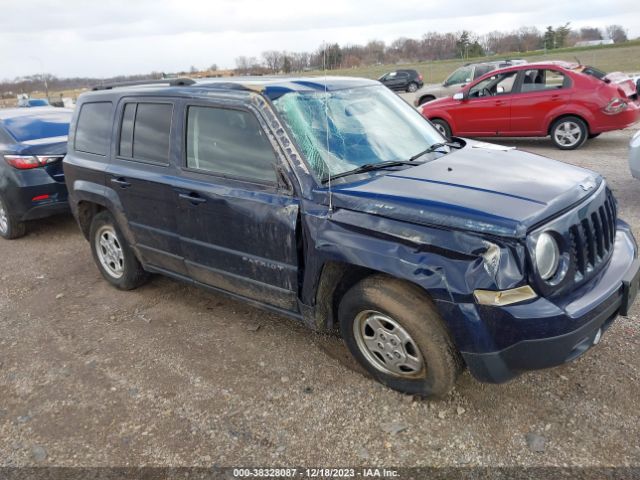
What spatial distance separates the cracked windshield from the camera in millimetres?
3211

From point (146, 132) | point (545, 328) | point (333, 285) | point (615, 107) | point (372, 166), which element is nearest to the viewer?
point (545, 328)

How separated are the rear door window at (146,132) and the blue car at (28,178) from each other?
2697 millimetres

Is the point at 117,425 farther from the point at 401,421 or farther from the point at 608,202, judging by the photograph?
the point at 608,202

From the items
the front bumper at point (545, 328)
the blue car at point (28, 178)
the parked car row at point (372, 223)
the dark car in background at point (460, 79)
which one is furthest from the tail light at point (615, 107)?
the blue car at point (28, 178)

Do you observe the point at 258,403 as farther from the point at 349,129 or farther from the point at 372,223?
the point at 349,129

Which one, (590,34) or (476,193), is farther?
(590,34)

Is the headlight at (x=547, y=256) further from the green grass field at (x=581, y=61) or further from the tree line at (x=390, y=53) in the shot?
the green grass field at (x=581, y=61)

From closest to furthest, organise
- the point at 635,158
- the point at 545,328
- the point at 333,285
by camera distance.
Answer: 1. the point at 545,328
2. the point at 333,285
3. the point at 635,158

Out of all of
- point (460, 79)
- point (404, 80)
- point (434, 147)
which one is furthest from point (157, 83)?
point (404, 80)

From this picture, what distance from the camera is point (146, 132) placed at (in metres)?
4.00

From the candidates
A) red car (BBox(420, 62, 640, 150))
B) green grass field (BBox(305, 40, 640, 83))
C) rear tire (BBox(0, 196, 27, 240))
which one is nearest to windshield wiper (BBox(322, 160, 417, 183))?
rear tire (BBox(0, 196, 27, 240))

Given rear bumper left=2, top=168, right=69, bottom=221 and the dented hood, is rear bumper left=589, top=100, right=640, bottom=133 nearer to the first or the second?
the dented hood

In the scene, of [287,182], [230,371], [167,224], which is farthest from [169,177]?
[230,371]

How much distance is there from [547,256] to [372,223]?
897 millimetres
